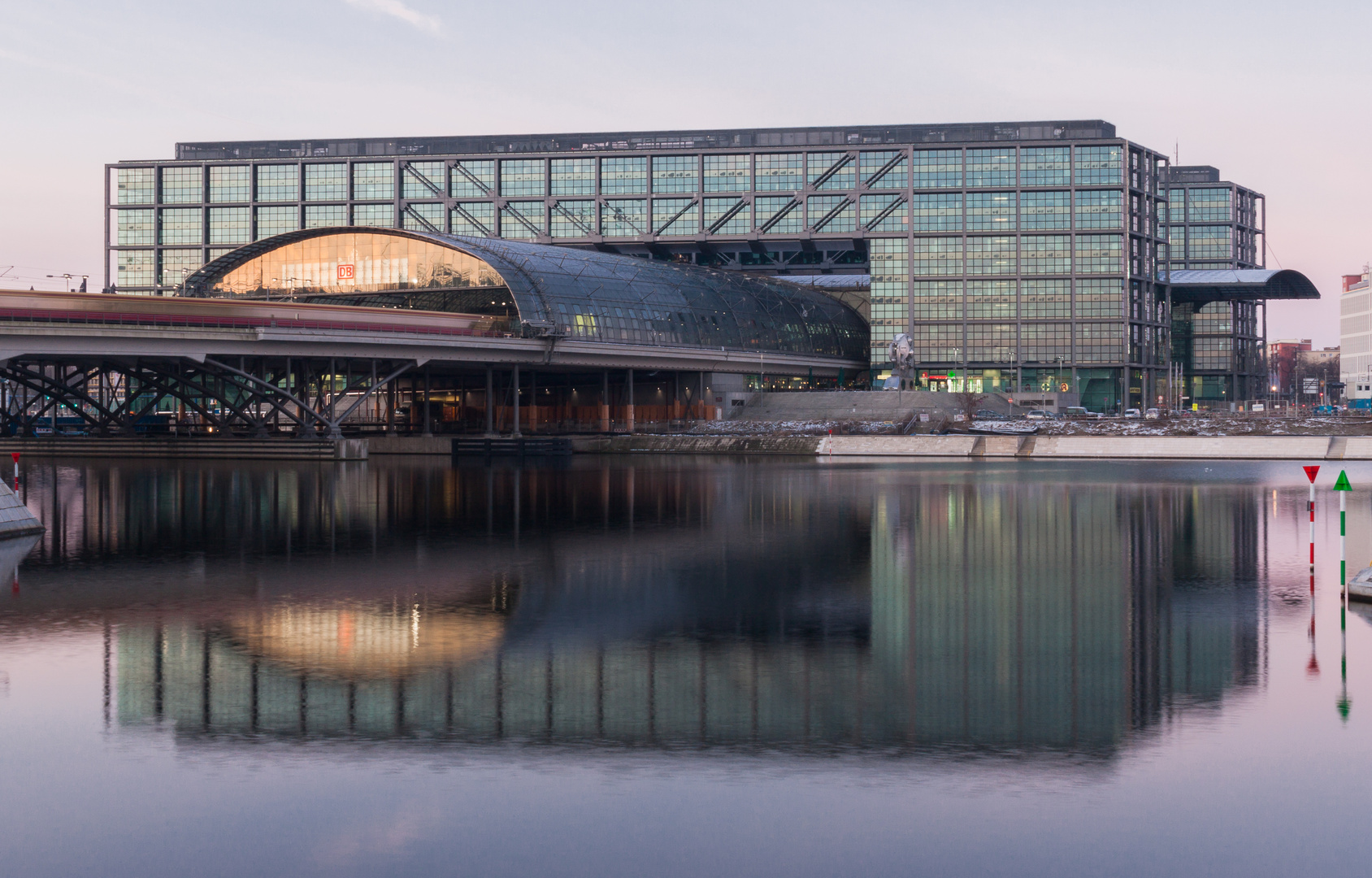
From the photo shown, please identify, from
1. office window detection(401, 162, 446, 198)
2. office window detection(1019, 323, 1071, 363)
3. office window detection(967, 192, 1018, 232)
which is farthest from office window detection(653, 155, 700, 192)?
office window detection(1019, 323, 1071, 363)

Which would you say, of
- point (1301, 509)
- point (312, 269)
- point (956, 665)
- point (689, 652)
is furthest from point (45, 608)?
point (312, 269)

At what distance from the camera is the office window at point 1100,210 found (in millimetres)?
169375

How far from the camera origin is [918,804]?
12711 millimetres

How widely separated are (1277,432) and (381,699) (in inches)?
3906

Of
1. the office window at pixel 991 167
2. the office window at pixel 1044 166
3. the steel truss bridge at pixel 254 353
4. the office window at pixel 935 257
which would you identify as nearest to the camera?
the steel truss bridge at pixel 254 353

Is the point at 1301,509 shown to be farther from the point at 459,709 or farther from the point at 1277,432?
the point at 1277,432

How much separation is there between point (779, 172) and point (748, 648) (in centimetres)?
16632

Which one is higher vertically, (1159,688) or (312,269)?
(312,269)

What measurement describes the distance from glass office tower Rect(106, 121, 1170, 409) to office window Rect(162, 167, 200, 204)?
0.25 m

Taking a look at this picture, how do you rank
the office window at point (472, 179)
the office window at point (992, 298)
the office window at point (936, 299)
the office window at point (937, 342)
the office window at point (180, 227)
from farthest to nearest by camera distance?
the office window at point (180, 227) → the office window at point (472, 179) → the office window at point (937, 342) → the office window at point (936, 299) → the office window at point (992, 298)

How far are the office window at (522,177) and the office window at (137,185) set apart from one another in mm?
49949

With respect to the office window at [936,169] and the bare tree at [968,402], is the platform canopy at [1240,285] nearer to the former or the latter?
the office window at [936,169]

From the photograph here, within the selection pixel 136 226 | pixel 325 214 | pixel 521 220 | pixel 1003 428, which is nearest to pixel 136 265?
pixel 136 226

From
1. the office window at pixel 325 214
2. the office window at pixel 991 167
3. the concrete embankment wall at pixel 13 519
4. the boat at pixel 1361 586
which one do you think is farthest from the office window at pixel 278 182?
the boat at pixel 1361 586
